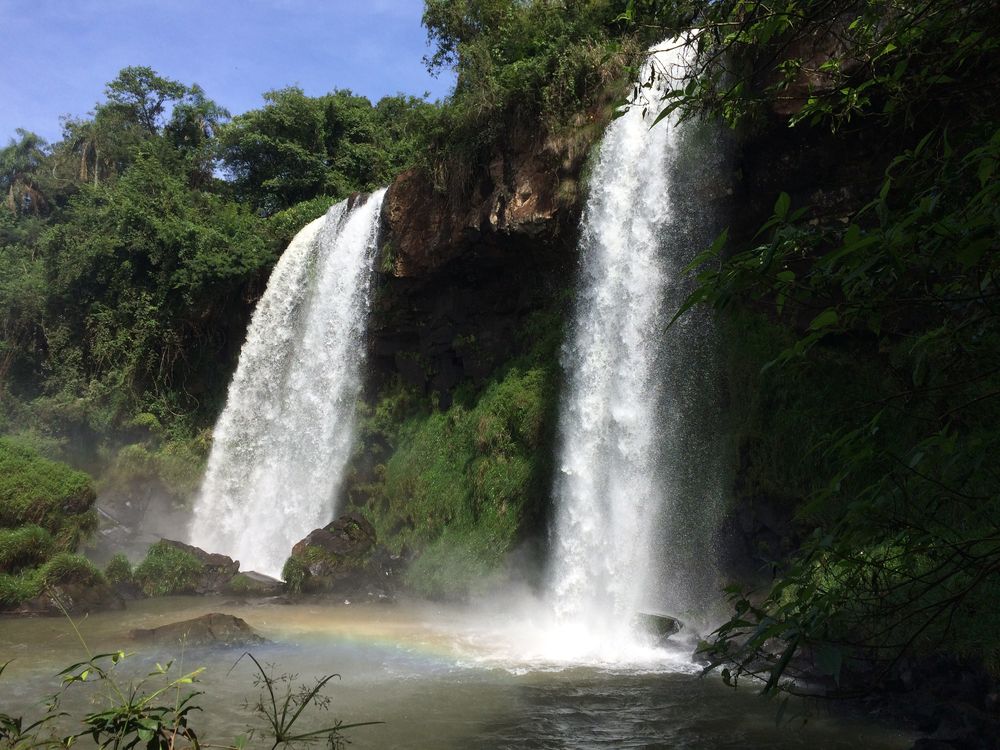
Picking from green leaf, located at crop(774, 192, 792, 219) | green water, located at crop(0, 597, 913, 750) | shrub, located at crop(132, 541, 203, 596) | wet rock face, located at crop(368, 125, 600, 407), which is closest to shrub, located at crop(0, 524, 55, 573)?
shrub, located at crop(132, 541, 203, 596)

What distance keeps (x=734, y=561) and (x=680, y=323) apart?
3.52 meters

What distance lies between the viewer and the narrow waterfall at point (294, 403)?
663 inches

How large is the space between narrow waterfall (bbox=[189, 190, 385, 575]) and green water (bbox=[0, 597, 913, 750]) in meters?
5.92

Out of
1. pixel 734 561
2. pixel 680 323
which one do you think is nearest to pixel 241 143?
pixel 680 323

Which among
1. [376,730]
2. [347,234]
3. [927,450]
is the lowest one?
[376,730]

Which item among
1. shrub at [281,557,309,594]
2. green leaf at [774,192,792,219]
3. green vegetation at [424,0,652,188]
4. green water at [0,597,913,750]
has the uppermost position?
green vegetation at [424,0,652,188]

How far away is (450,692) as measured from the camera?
7473 millimetres

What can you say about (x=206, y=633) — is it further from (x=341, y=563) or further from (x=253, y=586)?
(x=341, y=563)

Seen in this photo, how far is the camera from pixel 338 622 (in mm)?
11086

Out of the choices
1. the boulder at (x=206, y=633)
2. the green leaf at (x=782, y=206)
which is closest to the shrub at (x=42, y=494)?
the boulder at (x=206, y=633)

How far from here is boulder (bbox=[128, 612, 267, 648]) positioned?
921cm

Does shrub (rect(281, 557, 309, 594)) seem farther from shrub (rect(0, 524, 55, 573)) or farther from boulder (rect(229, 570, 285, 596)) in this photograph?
shrub (rect(0, 524, 55, 573))

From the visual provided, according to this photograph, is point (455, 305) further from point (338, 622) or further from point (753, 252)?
point (753, 252)

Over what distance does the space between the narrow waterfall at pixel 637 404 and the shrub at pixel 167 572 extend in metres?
6.31
